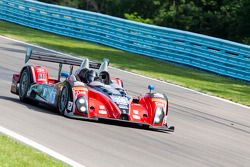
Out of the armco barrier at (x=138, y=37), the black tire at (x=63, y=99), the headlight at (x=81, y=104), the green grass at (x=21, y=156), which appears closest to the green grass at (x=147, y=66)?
the armco barrier at (x=138, y=37)

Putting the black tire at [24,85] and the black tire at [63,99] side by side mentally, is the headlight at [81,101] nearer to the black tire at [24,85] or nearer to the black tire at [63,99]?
the black tire at [63,99]

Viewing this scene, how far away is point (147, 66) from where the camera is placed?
83.2 feet

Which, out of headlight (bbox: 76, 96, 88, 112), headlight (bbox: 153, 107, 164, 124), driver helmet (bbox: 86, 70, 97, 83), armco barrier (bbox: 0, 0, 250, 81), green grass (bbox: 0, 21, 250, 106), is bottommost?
green grass (bbox: 0, 21, 250, 106)

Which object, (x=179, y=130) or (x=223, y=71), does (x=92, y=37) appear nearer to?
(x=223, y=71)

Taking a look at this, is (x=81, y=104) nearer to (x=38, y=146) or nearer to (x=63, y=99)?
(x=63, y=99)

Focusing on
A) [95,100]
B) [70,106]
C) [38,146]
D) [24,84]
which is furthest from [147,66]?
[38,146]

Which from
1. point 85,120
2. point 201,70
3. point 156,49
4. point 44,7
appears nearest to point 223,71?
point 201,70

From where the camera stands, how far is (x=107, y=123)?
42.5 ft

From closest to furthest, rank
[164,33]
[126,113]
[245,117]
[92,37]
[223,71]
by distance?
[126,113] → [245,117] → [223,71] → [164,33] → [92,37]

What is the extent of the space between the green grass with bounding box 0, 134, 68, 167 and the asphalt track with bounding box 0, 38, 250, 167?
510 millimetres

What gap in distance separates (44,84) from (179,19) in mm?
A: 32648

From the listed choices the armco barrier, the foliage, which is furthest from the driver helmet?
the foliage

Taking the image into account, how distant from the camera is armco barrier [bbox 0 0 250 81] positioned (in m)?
25.5

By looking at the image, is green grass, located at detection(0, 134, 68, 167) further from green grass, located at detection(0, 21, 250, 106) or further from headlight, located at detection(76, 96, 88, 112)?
green grass, located at detection(0, 21, 250, 106)
